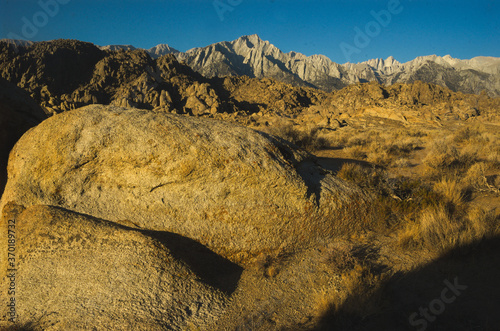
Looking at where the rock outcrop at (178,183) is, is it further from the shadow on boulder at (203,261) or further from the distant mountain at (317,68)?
the distant mountain at (317,68)

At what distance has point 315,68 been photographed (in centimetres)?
12438

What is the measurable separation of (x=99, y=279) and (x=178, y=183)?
1.35 meters

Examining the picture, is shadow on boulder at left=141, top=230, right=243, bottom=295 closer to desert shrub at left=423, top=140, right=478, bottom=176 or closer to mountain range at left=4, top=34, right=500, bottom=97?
desert shrub at left=423, top=140, right=478, bottom=176

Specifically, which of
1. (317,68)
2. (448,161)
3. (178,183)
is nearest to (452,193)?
(448,161)

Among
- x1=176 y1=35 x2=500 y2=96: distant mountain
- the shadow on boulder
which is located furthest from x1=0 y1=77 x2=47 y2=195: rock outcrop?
x1=176 y1=35 x2=500 y2=96: distant mountain

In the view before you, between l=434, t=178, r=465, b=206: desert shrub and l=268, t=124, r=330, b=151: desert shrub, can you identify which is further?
l=268, t=124, r=330, b=151: desert shrub

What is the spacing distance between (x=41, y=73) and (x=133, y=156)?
51.2 meters

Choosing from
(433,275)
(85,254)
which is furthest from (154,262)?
(433,275)

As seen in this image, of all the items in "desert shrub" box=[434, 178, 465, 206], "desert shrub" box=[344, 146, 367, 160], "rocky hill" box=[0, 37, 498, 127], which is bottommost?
"desert shrub" box=[434, 178, 465, 206]

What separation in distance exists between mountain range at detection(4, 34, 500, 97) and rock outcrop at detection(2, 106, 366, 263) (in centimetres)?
9309

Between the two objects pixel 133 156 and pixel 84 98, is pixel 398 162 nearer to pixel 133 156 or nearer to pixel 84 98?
pixel 133 156

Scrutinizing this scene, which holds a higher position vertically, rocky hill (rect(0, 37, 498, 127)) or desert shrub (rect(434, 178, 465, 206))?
rocky hill (rect(0, 37, 498, 127))

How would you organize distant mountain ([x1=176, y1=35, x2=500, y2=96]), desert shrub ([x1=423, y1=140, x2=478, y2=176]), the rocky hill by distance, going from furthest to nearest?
distant mountain ([x1=176, y1=35, x2=500, y2=96]) < the rocky hill < desert shrub ([x1=423, y1=140, x2=478, y2=176])

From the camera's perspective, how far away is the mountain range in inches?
3319
